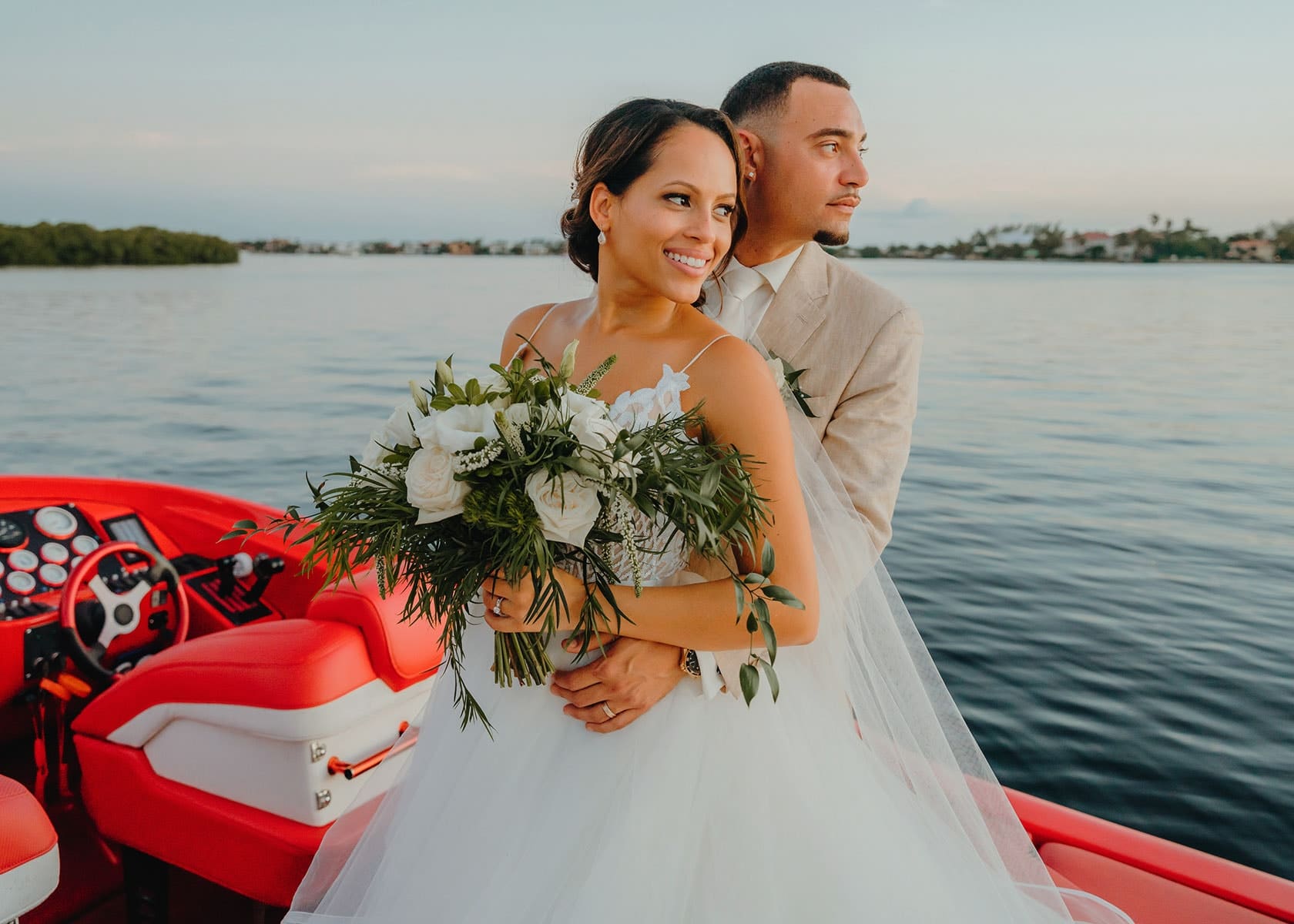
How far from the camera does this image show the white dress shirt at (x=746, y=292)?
2.09 m

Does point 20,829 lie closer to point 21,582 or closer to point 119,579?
point 119,579

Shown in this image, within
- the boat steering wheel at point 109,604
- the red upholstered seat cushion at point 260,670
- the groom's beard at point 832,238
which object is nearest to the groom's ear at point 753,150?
the groom's beard at point 832,238

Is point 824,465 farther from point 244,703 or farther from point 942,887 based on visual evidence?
point 244,703

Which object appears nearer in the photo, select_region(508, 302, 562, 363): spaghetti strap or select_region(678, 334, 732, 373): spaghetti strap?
select_region(678, 334, 732, 373): spaghetti strap

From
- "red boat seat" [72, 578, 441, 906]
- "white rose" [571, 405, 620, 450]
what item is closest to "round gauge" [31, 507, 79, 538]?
"red boat seat" [72, 578, 441, 906]

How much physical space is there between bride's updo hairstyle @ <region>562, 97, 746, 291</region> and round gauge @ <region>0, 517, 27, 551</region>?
2.58m

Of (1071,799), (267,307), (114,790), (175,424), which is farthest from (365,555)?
(267,307)

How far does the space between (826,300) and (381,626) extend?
4.38 ft

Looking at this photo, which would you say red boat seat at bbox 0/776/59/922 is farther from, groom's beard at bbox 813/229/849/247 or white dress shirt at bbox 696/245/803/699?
groom's beard at bbox 813/229/849/247

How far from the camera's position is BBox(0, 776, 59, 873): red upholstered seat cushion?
195 centimetres

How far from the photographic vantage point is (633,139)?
1723 millimetres

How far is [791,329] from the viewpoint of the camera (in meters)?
2.08

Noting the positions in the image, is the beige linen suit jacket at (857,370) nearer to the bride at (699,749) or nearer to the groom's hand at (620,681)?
the bride at (699,749)

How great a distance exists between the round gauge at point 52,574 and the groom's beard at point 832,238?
282 centimetres
